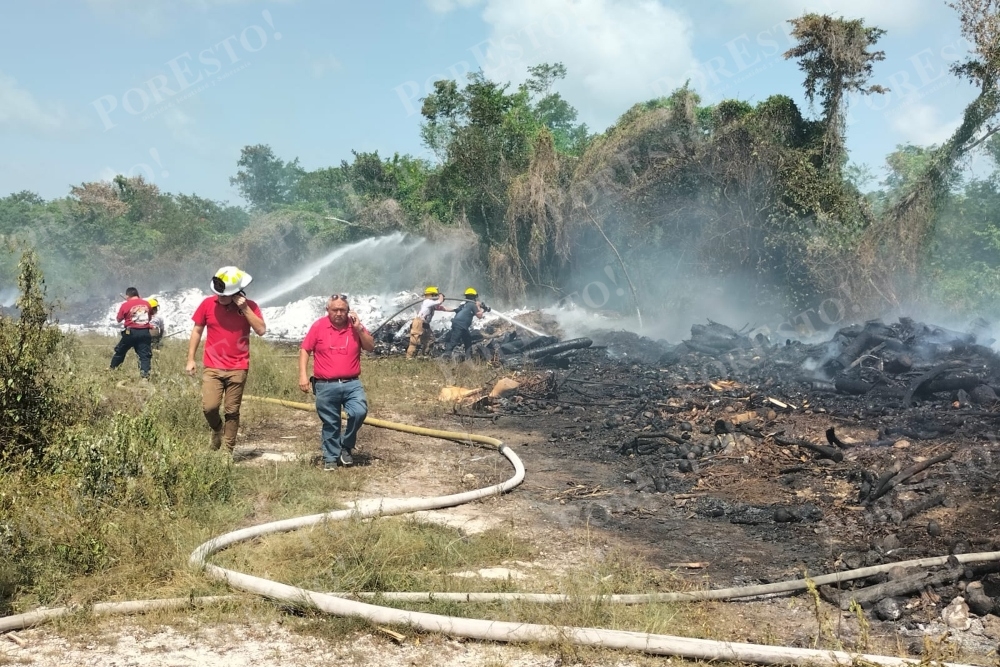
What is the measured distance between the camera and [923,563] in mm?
4934

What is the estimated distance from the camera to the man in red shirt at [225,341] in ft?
24.1

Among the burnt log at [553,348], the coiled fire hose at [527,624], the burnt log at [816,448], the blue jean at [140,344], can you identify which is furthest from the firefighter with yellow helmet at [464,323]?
the coiled fire hose at [527,624]

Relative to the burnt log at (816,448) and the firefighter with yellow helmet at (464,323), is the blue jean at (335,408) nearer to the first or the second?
the burnt log at (816,448)

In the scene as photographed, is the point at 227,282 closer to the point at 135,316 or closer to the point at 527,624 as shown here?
the point at 527,624

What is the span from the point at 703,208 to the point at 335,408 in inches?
674

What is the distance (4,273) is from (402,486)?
132 feet

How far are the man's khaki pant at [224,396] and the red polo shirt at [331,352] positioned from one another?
2.23 ft

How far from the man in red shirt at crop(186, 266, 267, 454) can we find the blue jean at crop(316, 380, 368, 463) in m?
0.75

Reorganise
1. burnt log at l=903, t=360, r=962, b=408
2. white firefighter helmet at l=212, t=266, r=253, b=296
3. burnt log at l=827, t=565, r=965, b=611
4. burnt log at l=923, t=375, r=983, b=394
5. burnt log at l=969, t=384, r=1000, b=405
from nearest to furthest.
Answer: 1. burnt log at l=827, t=565, r=965, b=611
2. white firefighter helmet at l=212, t=266, r=253, b=296
3. burnt log at l=969, t=384, r=1000, b=405
4. burnt log at l=903, t=360, r=962, b=408
5. burnt log at l=923, t=375, r=983, b=394

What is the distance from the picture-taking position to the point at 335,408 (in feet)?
24.6

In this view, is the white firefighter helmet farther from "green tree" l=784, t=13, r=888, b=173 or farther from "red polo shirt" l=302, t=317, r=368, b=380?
"green tree" l=784, t=13, r=888, b=173

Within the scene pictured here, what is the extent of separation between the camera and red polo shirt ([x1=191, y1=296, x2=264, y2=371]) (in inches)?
290

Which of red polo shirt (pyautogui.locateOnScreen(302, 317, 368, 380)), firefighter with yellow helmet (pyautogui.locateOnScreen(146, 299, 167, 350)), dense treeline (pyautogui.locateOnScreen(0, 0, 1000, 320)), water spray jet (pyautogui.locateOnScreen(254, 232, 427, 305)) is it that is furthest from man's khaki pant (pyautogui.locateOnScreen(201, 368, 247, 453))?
water spray jet (pyautogui.locateOnScreen(254, 232, 427, 305))

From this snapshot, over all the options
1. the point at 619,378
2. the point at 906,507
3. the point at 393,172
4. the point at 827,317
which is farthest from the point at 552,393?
the point at 393,172
